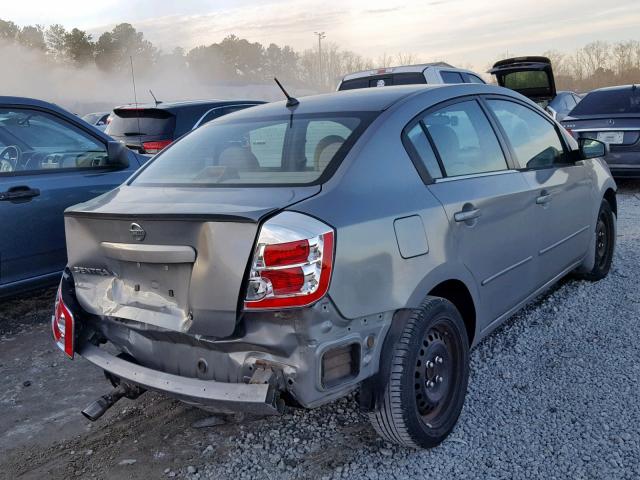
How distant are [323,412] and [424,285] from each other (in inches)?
39.7

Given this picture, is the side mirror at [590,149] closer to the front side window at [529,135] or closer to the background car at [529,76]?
the front side window at [529,135]

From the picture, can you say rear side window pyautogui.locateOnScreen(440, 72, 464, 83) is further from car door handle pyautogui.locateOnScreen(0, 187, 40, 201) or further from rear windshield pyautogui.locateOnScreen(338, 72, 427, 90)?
car door handle pyautogui.locateOnScreen(0, 187, 40, 201)

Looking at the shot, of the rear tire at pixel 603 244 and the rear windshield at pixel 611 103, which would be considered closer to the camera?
the rear tire at pixel 603 244

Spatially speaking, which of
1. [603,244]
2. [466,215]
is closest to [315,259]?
[466,215]

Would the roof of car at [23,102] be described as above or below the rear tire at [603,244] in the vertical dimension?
above

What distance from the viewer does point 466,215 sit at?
2975 millimetres

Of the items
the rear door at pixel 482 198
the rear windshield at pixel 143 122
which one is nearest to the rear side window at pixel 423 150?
the rear door at pixel 482 198

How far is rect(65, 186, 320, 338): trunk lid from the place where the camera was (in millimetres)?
2297

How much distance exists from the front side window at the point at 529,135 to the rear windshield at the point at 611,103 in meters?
5.82

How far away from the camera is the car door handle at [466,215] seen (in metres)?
2.91

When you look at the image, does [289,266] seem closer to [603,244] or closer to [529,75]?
[603,244]

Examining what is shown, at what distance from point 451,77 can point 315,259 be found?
313 inches

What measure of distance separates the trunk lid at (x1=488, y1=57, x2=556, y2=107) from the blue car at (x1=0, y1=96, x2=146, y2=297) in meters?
8.90

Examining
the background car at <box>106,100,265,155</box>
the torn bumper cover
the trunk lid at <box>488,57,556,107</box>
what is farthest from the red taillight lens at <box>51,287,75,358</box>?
the trunk lid at <box>488,57,556,107</box>
